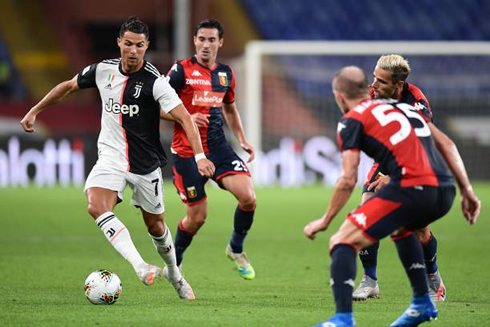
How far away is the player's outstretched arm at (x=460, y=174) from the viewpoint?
6.12 metres

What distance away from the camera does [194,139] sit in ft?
23.8

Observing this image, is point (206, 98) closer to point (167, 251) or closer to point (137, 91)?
point (137, 91)

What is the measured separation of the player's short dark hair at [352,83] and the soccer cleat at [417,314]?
133 centimetres

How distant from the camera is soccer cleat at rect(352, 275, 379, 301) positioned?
774 cm

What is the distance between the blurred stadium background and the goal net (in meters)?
0.03

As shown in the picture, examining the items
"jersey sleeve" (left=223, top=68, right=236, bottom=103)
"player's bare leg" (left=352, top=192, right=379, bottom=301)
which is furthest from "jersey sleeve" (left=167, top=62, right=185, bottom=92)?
"player's bare leg" (left=352, top=192, right=379, bottom=301)

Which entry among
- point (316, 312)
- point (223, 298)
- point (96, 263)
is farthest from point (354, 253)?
point (96, 263)

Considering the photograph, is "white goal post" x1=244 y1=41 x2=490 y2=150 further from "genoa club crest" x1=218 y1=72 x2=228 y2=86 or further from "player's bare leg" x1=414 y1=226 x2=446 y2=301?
"player's bare leg" x1=414 y1=226 x2=446 y2=301

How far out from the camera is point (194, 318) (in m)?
6.40

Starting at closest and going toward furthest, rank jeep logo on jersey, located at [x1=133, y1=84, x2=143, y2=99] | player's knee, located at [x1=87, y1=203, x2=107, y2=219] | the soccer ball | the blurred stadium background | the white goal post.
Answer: the soccer ball → player's knee, located at [x1=87, y1=203, x2=107, y2=219] → jeep logo on jersey, located at [x1=133, y1=84, x2=143, y2=99] → the white goal post → the blurred stadium background

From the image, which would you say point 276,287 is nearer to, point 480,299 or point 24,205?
point 480,299

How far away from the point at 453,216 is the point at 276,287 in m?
8.34

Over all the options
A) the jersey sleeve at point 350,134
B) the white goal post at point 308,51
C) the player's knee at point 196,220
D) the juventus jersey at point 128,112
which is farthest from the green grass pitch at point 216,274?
the white goal post at point 308,51

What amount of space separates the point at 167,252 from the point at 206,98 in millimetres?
1998
